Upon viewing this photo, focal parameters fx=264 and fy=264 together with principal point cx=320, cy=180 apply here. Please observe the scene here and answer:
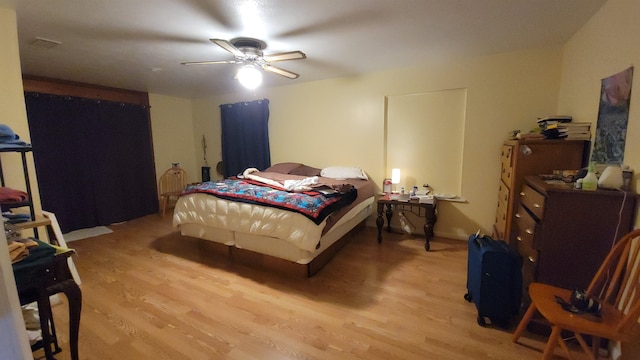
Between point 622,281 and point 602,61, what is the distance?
1.53 meters

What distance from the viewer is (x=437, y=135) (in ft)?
11.0

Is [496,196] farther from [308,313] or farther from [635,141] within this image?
[308,313]

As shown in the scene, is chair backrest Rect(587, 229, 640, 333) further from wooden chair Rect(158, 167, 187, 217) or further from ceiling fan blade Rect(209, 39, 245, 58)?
wooden chair Rect(158, 167, 187, 217)

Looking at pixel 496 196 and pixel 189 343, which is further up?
pixel 496 196

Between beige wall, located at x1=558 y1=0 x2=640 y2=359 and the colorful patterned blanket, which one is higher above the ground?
beige wall, located at x1=558 y1=0 x2=640 y2=359

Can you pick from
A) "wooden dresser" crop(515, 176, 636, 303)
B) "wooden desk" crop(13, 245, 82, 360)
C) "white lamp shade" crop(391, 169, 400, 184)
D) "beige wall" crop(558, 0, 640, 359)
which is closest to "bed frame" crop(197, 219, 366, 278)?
"white lamp shade" crop(391, 169, 400, 184)

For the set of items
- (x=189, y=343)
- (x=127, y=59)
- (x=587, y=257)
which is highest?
(x=127, y=59)

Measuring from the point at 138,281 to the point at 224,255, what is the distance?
813mm

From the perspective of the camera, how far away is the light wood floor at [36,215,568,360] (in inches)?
64.9

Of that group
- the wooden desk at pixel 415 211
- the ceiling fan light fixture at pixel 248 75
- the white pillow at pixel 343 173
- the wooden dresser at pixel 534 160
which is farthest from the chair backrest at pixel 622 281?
the ceiling fan light fixture at pixel 248 75

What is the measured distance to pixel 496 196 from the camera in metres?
3.12

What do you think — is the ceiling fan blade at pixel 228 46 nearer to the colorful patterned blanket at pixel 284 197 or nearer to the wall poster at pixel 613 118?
the colorful patterned blanket at pixel 284 197

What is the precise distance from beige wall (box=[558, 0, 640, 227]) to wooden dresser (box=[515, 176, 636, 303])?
0.34 feet

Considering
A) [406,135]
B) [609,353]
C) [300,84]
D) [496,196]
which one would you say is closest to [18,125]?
[300,84]
